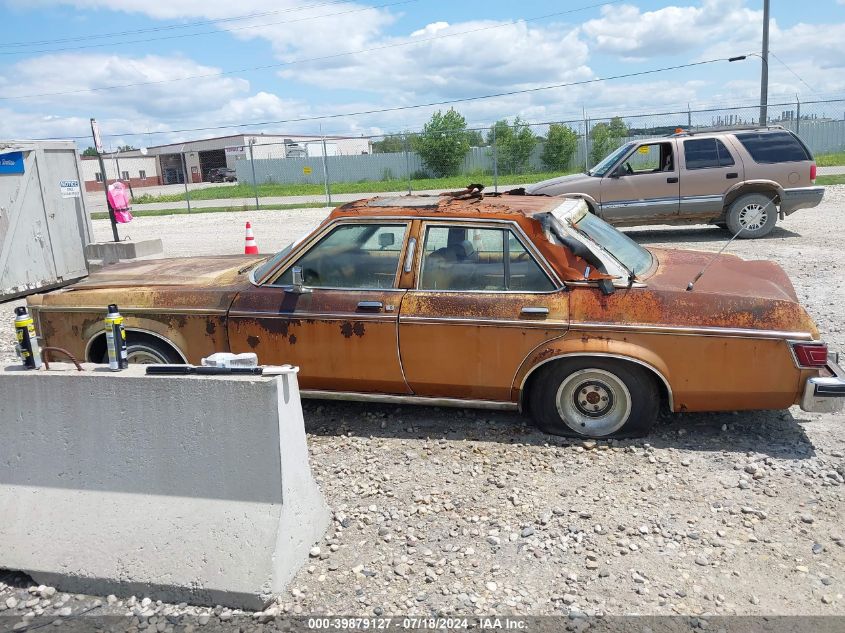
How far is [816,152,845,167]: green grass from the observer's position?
83.1ft

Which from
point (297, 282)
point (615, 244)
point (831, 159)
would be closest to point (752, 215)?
point (615, 244)

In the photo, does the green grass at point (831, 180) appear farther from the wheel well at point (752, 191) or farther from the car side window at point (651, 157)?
the car side window at point (651, 157)

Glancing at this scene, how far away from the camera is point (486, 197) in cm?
530

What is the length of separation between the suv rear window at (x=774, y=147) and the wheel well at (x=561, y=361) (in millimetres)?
8893

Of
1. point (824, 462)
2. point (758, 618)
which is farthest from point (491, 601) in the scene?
point (824, 462)

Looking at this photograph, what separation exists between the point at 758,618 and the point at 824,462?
1675 mm

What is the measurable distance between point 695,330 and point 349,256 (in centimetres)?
229

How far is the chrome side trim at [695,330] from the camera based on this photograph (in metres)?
4.18

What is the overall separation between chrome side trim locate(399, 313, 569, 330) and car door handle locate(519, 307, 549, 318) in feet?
0.11

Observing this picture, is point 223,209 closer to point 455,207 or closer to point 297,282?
point 297,282

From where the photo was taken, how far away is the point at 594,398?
15.1 ft

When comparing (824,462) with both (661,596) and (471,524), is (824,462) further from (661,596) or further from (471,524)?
(471,524)

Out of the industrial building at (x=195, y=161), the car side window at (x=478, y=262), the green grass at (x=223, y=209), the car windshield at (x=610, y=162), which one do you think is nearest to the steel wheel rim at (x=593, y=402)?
the car side window at (x=478, y=262)

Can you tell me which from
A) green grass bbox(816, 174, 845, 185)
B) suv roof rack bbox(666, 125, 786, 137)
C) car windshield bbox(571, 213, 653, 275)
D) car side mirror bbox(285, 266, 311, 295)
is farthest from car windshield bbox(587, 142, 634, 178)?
green grass bbox(816, 174, 845, 185)
